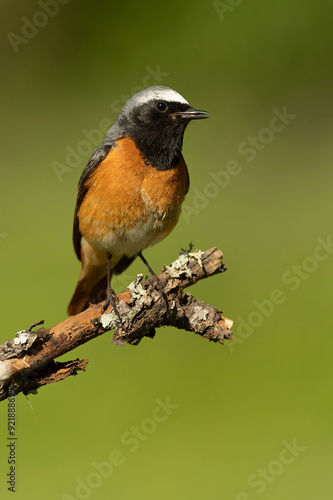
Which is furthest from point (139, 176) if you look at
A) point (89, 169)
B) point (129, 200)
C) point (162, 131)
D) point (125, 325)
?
point (125, 325)

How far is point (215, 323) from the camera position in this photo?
3676mm

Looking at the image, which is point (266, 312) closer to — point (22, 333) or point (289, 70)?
point (22, 333)

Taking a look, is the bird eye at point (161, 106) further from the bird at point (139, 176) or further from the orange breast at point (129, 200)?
the orange breast at point (129, 200)

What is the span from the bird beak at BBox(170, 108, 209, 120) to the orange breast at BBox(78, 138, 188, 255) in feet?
0.98

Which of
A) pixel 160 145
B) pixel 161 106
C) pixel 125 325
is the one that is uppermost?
pixel 161 106

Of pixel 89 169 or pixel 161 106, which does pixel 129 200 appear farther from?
pixel 161 106

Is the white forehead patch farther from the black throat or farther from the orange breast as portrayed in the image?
the orange breast

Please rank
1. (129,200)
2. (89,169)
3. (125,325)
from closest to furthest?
(125,325) < (129,200) < (89,169)

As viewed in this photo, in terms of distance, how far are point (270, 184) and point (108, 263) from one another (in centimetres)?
428

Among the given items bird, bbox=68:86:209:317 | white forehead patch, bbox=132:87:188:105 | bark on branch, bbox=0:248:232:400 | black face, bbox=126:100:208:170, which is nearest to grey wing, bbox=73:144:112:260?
bird, bbox=68:86:209:317

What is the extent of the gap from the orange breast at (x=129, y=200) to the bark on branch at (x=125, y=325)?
644 millimetres

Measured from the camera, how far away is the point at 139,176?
14.5 feet

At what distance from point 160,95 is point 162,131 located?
0.21 m

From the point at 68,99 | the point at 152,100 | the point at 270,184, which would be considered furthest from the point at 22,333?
the point at 68,99
